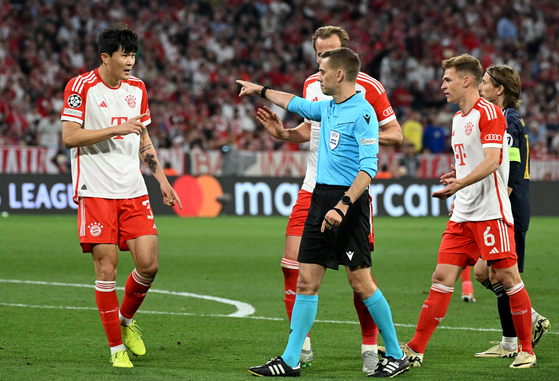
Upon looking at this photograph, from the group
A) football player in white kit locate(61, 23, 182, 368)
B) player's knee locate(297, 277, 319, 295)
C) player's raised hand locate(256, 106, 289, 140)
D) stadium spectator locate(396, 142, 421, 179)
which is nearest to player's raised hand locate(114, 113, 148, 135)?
football player in white kit locate(61, 23, 182, 368)

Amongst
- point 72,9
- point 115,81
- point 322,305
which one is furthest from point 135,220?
point 72,9

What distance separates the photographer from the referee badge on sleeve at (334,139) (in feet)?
16.5

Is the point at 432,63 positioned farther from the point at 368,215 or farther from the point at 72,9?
the point at 368,215

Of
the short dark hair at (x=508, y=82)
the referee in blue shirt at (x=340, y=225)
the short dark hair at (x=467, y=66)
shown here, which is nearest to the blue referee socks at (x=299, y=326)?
the referee in blue shirt at (x=340, y=225)

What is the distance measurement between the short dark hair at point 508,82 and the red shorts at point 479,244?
3.40 feet

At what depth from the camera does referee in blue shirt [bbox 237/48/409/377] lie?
4969 millimetres

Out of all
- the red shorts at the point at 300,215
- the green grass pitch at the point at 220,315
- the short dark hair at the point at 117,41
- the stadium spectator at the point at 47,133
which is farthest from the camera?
the stadium spectator at the point at 47,133

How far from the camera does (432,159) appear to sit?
21078 millimetres

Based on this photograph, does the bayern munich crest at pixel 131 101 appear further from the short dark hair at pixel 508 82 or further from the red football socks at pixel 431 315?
the short dark hair at pixel 508 82

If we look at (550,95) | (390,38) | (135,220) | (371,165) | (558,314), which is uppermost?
(390,38)

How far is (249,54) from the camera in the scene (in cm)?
2592

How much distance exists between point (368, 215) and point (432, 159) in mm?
16361

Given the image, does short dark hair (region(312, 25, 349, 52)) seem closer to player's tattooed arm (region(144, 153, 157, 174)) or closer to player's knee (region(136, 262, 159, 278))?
player's tattooed arm (region(144, 153, 157, 174))

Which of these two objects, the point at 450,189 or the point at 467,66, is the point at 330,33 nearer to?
the point at 467,66
